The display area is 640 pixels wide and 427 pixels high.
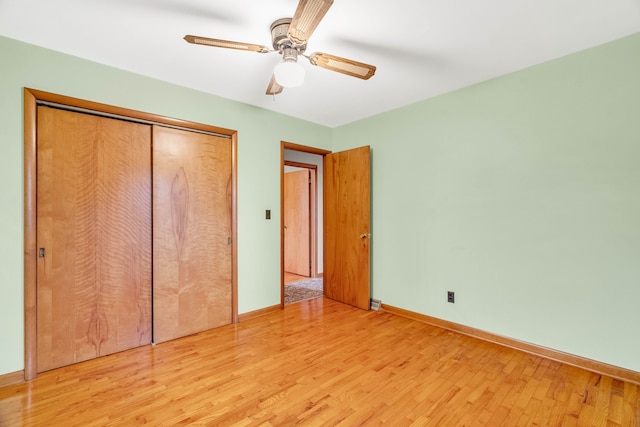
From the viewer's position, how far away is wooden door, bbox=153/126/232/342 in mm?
2586

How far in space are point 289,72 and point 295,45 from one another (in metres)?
0.25

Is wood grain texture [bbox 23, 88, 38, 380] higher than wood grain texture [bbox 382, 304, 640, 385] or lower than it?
higher

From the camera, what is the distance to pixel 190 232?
2748 millimetres

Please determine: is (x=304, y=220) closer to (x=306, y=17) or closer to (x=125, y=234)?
(x=125, y=234)

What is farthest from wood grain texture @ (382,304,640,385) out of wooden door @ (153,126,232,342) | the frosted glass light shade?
the frosted glass light shade

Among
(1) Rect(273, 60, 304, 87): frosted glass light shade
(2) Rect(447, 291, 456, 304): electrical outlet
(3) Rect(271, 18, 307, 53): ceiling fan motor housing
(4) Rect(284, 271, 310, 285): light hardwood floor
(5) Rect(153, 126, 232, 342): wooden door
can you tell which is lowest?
(4) Rect(284, 271, 310, 285): light hardwood floor

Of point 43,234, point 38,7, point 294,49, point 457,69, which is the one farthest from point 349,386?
point 38,7

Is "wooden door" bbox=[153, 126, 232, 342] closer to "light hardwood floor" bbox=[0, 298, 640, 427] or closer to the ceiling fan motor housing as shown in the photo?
"light hardwood floor" bbox=[0, 298, 640, 427]

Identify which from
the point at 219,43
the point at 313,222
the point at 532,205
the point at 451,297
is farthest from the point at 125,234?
the point at 532,205

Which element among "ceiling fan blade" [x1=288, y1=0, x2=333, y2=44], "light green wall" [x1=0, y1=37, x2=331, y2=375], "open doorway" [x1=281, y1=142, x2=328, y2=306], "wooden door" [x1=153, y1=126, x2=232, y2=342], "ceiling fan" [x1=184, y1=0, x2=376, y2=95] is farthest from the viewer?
"open doorway" [x1=281, y1=142, x2=328, y2=306]

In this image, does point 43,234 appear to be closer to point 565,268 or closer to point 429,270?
point 429,270

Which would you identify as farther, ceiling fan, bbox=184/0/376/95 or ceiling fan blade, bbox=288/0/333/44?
ceiling fan, bbox=184/0/376/95

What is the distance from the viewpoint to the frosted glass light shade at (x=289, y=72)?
66.4 inches

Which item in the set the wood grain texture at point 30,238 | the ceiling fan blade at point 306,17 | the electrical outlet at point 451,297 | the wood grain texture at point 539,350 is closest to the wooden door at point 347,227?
the wood grain texture at point 539,350
